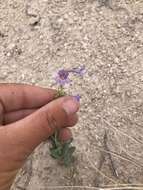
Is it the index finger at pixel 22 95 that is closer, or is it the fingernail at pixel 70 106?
the fingernail at pixel 70 106

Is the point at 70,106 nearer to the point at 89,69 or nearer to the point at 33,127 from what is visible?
the point at 33,127

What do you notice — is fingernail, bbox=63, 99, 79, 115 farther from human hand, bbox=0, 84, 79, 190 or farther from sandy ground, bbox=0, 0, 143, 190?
sandy ground, bbox=0, 0, 143, 190

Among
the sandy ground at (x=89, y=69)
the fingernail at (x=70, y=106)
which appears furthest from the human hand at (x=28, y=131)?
the sandy ground at (x=89, y=69)

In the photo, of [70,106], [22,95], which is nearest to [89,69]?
[22,95]

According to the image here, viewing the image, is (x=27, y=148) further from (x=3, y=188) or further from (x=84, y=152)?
(x=84, y=152)

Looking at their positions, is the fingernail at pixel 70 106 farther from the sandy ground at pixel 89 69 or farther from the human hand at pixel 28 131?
the sandy ground at pixel 89 69

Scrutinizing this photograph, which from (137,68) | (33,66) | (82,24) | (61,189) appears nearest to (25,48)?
(33,66)
